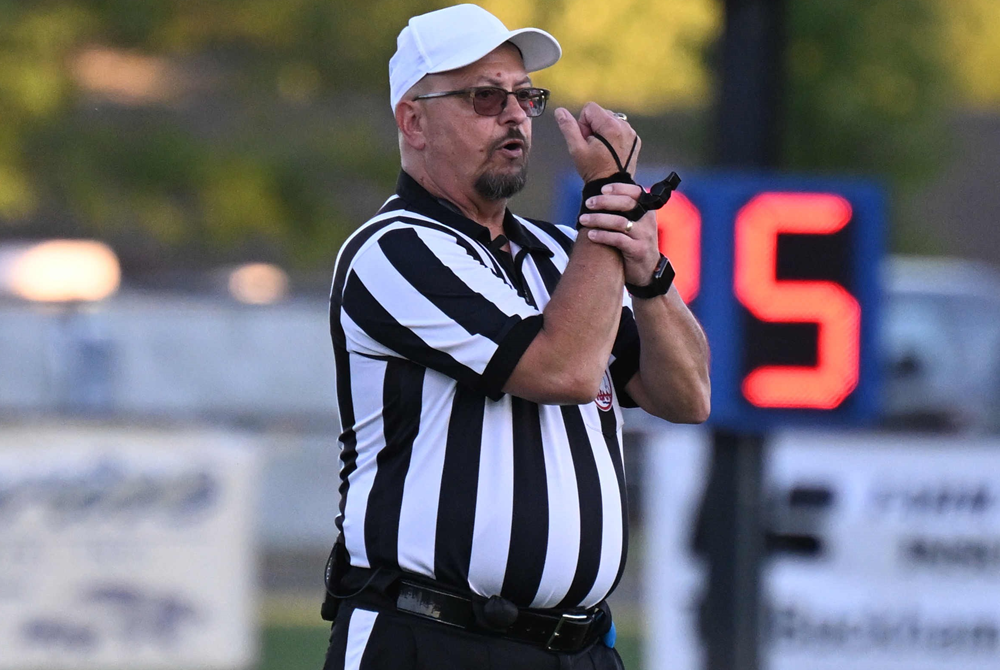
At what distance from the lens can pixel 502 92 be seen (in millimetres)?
2857

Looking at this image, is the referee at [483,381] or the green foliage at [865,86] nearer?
the referee at [483,381]

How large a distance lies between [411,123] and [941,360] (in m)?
8.72

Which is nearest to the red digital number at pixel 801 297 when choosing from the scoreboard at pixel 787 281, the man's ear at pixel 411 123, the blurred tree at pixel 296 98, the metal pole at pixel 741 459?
the scoreboard at pixel 787 281

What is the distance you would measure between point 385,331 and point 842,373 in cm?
252

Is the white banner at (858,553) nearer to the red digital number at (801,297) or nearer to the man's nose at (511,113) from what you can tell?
the red digital number at (801,297)

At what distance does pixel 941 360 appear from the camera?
11.0 m

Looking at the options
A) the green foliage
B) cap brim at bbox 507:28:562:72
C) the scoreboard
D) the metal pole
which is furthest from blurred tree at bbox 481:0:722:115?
cap brim at bbox 507:28:562:72

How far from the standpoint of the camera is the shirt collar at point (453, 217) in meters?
2.88

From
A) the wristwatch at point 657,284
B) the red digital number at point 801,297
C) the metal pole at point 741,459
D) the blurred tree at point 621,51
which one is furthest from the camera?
the blurred tree at point 621,51

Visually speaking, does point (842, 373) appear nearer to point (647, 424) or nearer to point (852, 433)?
point (647, 424)

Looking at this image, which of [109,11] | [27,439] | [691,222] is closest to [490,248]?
Answer: [691,222]

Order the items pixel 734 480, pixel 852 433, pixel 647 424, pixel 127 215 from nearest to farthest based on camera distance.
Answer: pixel 734 480 → pixel 647 424 → pixel 852 433 → pixel 127 215

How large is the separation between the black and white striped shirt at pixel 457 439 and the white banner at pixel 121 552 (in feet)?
13.7

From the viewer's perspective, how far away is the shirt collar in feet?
9.45
